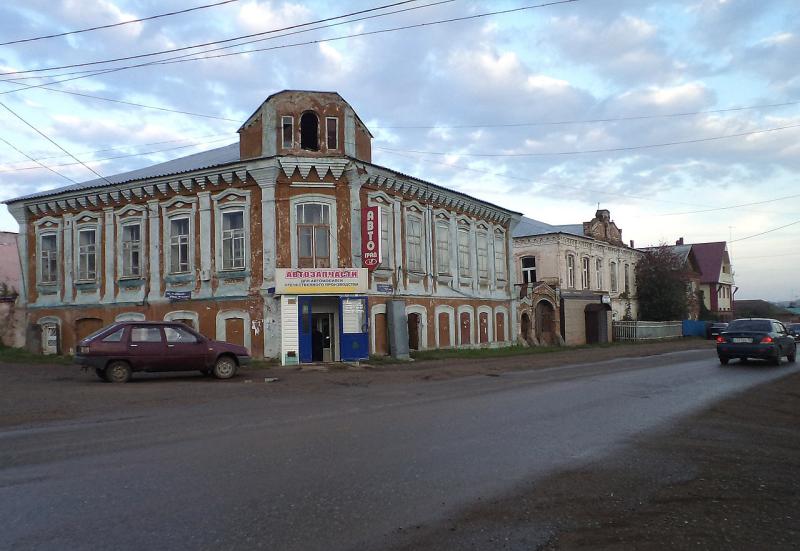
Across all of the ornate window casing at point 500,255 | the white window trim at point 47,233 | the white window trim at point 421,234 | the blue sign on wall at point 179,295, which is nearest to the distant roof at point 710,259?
the ornate window casing at point 500,255

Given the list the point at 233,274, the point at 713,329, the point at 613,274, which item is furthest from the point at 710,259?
the point at 233,274

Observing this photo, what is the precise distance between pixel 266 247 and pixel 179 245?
4.53m

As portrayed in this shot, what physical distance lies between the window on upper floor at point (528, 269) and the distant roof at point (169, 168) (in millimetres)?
23787

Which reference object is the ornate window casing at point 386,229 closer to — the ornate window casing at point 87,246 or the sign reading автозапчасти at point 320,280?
the sign reading автозапчасти at point 320,280

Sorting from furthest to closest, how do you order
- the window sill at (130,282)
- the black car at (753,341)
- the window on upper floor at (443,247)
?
the window on upper floor at (443,247), the window sill at (130,282), the black car at (753,341)

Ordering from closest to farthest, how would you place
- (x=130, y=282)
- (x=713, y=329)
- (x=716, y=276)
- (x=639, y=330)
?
(x=130, y=282)
(x=639, y=330)
(x=713, y=329)
(x=716, y=276)

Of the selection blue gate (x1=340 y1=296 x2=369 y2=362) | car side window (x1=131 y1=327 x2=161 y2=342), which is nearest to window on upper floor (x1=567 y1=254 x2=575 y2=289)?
blue gate (x1=340 y1=296 x2=369 y2=362)

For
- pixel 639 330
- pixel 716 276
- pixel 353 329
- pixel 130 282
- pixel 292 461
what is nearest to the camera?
pixel 292 461

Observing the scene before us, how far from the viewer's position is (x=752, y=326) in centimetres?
2133

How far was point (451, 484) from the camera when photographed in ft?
20.4

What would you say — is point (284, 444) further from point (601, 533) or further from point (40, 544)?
point (601, 533)

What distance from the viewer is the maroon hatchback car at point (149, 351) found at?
53.7 feet

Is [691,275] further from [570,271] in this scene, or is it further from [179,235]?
[179,235]

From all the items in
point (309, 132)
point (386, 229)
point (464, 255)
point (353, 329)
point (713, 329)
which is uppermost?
point (309, 132)
